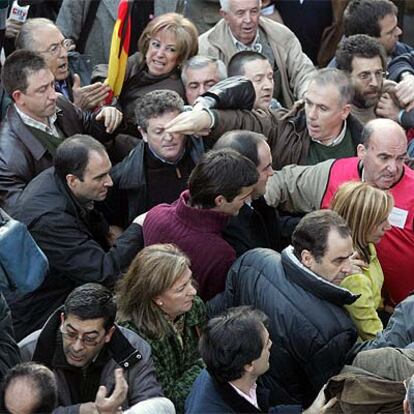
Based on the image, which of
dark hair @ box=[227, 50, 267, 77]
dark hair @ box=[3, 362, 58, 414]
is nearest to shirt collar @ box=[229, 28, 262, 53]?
dark hair @ box=[227, 50, 267, 77]

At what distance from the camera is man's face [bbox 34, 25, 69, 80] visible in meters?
6.57

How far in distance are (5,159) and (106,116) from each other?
0.78 metres

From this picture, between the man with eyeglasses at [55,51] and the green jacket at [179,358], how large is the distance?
6.33ft

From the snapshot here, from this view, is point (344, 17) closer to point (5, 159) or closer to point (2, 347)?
point (5, 159)

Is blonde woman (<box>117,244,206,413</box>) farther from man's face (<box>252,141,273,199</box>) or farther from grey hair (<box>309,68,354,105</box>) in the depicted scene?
grey hair (<box>309,68,354,105</box>)

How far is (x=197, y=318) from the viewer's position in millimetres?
5086

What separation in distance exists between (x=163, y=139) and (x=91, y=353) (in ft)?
5.34

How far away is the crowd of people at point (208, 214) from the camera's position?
15.3 ft

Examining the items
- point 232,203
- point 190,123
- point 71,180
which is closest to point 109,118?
point 190,123

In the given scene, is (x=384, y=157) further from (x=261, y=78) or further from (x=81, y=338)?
(x=81, y=338)

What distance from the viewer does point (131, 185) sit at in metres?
6.03

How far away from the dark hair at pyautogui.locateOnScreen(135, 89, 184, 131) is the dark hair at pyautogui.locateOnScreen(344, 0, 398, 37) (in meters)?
1.83

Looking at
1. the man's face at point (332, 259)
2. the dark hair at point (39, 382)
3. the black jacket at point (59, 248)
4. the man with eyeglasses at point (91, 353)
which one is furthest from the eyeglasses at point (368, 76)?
the dark hair at point (39, 382)

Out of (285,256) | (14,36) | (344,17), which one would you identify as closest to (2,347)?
(285,256)
